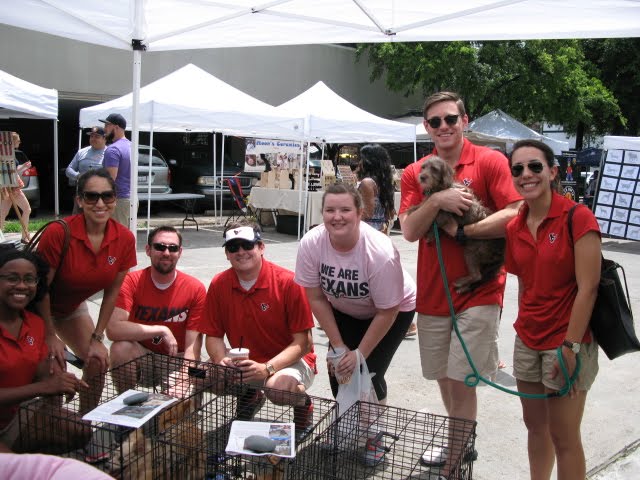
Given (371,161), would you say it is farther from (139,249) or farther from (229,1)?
(139,249)

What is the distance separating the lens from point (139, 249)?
10.7m

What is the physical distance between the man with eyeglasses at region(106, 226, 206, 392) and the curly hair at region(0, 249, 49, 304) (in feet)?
2.01

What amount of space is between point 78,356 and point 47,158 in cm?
1608

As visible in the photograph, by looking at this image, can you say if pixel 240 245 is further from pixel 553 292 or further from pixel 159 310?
pixel 553 292

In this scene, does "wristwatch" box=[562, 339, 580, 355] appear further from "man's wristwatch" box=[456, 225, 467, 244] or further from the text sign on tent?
the text sign on tent

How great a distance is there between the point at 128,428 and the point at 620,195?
11.8 meters

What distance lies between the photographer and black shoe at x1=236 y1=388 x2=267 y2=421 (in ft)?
9.97

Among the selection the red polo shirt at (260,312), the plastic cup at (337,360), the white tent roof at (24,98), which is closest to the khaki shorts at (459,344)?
the plastic cup at (337,360)

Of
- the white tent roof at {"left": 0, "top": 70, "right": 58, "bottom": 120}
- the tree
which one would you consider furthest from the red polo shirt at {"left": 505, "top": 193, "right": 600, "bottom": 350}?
the tree

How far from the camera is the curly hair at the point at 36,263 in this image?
3113 millimetres

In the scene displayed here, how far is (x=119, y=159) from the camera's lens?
7480 mm

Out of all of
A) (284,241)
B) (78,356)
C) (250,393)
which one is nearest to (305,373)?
(250,393)

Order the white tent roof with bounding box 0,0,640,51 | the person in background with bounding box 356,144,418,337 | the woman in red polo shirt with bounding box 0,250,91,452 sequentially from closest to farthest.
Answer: the woman in red polo shirt with bounding box 0,250,91,452 → the white tent roof with bounding box 0,0,640,51 → the person in background with bounding box 356,144,418,337

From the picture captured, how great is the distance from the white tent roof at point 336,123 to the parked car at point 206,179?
122 inches
